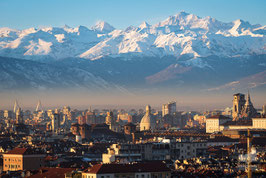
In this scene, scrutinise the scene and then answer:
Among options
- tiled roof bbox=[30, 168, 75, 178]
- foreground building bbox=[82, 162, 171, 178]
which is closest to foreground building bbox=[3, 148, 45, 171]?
tiled roof bbox=[30, 168, 75, 178]

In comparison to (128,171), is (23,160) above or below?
above

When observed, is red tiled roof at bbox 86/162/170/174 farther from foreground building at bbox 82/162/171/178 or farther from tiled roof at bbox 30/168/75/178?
tiled roof at bbox 30/168/75/178

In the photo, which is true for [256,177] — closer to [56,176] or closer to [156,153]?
[56,176]

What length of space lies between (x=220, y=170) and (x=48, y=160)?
1362 inches

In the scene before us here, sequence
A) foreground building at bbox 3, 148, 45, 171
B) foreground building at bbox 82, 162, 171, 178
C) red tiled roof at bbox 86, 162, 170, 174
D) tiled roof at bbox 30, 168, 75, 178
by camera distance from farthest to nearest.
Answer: foreground building at bbox 3, 148, 45, 171, tiled roof at bbox 30, 168, 75, 178, red tiled roof at bbox 86, 162, 170, 174, foreground building at bbox 82, 162, 171, 178

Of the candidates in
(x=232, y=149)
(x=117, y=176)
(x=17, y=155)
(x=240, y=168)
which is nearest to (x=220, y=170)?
(x=240, y=168)

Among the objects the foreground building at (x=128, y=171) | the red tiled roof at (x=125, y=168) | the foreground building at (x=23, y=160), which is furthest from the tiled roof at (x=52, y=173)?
the foreground building at (x=23, y=160)

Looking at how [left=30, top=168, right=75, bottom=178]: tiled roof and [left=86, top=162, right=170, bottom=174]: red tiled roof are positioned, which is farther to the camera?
[left=30, top=168, right=75, bottom=178]: tiled roof

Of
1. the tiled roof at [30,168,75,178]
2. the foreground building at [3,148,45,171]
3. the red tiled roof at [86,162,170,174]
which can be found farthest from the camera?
the foreground building at [3,148,45,171]

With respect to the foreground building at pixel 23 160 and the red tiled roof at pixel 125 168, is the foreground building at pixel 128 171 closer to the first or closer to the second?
the red tiled roof at pixel 125 168

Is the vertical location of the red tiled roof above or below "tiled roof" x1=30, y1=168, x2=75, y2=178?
above

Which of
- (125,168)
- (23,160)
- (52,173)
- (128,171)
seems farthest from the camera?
(23,160)

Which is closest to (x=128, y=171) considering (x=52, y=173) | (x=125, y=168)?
(x=125, y=168)

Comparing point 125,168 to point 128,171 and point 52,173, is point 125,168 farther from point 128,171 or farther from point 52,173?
point 52,173
